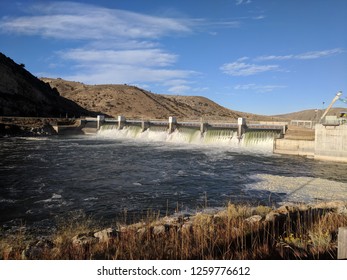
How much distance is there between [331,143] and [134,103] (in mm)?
88335

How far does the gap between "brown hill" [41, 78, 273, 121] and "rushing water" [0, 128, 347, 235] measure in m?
66.4

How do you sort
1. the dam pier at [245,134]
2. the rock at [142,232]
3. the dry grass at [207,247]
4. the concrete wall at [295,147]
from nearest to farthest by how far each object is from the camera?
the dry grass at [207,247] → the rock at [142,232] → the dam pier at [245,134] → the concrete wall at [295,147]

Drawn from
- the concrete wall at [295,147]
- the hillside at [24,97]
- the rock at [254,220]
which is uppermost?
the hillside at [24,97]

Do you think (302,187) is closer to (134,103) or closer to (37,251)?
(37,251)

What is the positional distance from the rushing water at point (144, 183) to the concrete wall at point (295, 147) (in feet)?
5.68

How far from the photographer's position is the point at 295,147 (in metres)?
33.1

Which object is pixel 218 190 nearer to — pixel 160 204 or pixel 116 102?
pixel 160 204

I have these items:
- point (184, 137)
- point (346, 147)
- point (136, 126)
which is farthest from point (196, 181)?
point (136, 126)

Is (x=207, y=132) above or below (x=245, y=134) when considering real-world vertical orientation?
below

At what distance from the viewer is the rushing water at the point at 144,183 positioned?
13.9m

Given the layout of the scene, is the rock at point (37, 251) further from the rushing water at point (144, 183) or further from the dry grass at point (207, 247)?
the rushing water at point (144, 183)

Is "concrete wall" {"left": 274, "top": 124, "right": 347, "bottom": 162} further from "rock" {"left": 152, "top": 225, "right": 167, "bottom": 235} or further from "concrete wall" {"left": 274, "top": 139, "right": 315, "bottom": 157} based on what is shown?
"rock" {"left": 152, "top": 225, "right": 167, "bottom": 235}

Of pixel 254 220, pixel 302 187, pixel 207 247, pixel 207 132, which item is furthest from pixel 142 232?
pixel 207 132

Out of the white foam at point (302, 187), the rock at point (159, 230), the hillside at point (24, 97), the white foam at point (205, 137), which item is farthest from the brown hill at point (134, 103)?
the rock at point (159, 230)
